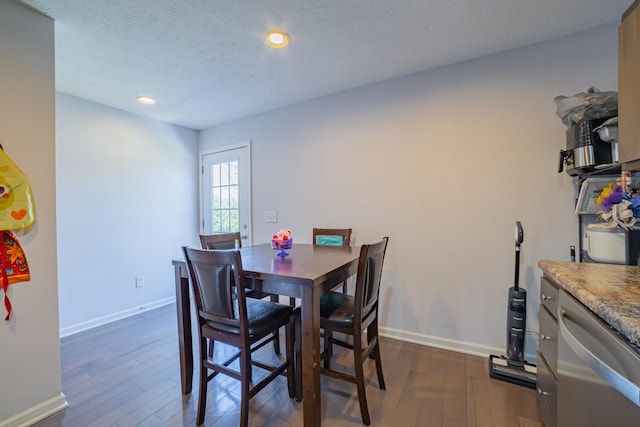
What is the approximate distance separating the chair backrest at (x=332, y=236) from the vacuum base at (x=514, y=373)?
1404mm

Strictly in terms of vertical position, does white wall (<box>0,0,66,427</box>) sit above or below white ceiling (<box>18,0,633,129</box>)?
below

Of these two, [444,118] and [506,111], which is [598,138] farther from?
[444,118]

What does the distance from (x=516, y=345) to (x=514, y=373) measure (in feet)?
0.60

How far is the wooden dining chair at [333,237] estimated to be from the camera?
2.44 metres

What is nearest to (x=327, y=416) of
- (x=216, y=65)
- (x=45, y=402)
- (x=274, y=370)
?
(x=274, y=370)

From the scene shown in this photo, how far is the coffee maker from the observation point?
1468 mm

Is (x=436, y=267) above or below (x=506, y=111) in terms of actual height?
below

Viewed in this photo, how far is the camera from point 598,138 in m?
1.48

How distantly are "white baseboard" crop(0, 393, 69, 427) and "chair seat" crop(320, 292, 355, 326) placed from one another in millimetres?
1693

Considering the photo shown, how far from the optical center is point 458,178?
2.18 m

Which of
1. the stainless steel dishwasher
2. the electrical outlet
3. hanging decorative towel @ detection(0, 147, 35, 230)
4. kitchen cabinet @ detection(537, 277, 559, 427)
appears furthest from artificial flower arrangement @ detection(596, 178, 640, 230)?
hanging decorative towel @ detection(0, 147, 35, 230)

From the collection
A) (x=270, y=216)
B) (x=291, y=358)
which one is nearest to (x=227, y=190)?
(x=270, y=216)

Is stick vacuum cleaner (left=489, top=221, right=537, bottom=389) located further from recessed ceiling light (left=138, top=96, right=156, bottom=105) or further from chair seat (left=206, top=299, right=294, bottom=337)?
recessed ceiling light (left=138, top=96, right=156, bottom=105)

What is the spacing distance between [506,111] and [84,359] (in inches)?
155
